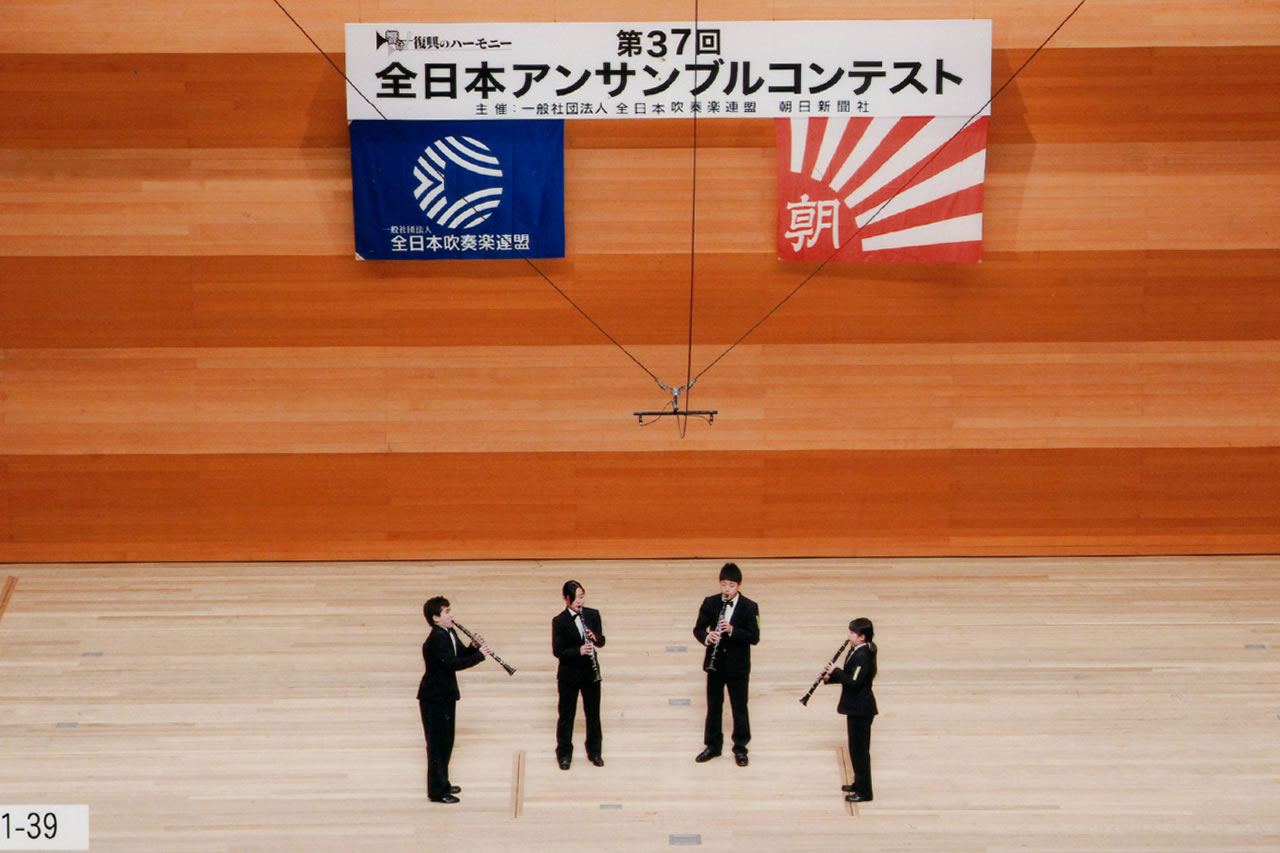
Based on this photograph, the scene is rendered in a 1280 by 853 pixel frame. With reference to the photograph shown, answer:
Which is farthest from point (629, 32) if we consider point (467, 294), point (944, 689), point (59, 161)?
point (944, 689)

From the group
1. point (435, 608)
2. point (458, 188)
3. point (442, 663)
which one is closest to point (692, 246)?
point (458, 188)

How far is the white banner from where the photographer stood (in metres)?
9.06

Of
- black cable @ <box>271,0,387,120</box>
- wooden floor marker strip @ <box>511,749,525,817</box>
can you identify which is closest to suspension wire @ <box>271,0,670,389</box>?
black cable @ <box>271,0,387,120</box>

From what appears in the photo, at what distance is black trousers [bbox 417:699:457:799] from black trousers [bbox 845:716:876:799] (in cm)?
206

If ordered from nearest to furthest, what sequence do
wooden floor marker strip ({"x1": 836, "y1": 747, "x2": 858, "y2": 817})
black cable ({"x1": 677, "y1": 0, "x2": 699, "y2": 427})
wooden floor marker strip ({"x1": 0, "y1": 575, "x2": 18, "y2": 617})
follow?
wooden floor marker strip ({"x1": 836, "y1": 747, "x2": 858, "y2": 817}), wooden floor marker strip ({"x1": 0, "y1": 575, "x2": 18, "y2": 617}), black cable ({"x1": 677, "y1": 0, "x2": 699, "y2": 427})

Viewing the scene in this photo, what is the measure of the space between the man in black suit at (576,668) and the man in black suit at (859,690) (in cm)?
124

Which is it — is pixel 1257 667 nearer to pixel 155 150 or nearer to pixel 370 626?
pixel 370 626

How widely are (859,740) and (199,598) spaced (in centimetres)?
551

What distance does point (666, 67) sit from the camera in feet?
30.1

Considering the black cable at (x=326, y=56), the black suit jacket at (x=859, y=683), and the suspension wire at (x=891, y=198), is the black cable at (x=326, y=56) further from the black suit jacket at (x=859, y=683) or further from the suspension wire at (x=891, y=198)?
the black suit jacket at (x=859, y=683)

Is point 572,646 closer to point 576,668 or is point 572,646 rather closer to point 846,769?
point 576,668

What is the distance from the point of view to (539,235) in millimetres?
9336

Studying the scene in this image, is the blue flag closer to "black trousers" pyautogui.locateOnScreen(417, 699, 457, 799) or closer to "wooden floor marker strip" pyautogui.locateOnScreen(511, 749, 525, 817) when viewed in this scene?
"wooden floor marker strip" pyautogui.locateOnScreen(511, 749, 525, 817)

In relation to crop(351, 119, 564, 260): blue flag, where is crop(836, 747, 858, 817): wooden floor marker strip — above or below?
below
